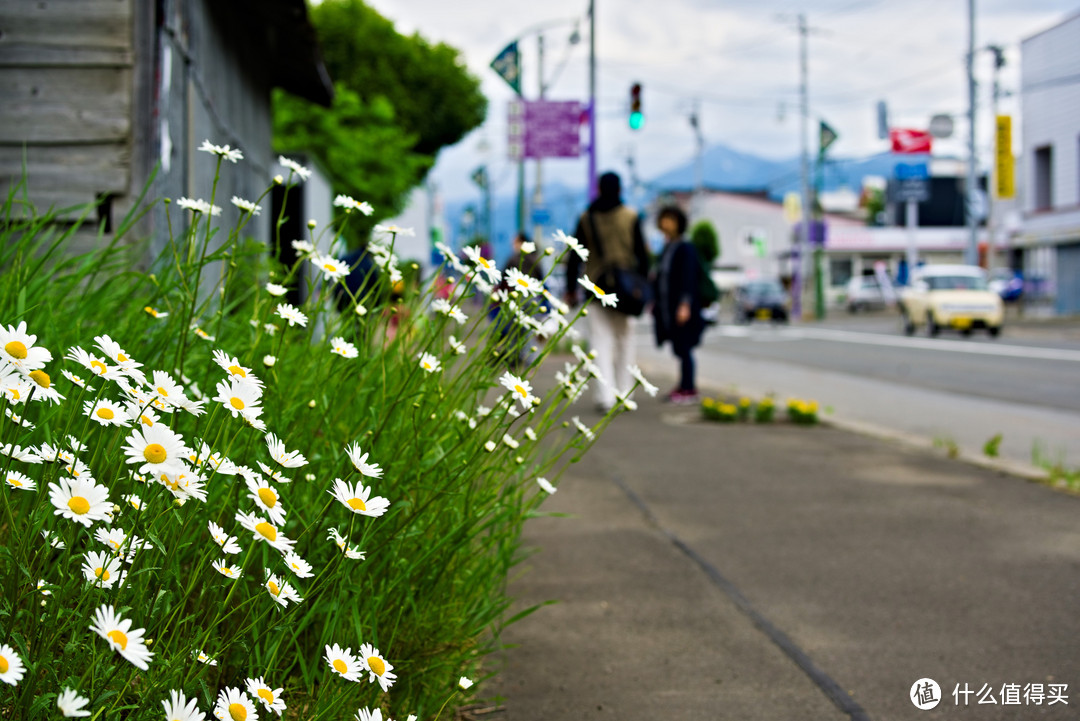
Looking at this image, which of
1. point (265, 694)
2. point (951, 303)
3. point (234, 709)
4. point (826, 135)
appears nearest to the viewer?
point (234, 709)

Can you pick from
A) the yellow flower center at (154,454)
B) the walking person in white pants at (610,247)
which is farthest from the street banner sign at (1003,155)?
the yellow flower center at (154,454)

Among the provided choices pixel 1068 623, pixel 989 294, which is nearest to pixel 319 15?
pixel 989 294

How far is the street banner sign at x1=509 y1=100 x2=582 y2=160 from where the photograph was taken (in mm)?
28391

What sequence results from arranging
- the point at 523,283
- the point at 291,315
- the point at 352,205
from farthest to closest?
1. the point at 352,205
2. the point at 523,283
3. the point at 291,315

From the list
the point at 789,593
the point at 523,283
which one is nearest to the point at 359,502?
the point at 523,283

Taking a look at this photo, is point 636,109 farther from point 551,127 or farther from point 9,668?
point 9,668

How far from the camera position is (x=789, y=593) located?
14.7 feet

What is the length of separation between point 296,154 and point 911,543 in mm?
5906

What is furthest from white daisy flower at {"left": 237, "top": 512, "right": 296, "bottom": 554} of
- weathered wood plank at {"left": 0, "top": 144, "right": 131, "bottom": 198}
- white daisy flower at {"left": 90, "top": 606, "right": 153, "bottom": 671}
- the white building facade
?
the white building facade

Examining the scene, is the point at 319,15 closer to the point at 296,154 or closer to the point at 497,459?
the point at 296,154

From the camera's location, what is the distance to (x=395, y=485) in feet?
8.69

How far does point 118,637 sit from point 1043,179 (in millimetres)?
45595

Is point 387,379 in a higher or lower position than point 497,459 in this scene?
higher

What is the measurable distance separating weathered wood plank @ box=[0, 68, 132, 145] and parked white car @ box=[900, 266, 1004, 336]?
25.5 metres
